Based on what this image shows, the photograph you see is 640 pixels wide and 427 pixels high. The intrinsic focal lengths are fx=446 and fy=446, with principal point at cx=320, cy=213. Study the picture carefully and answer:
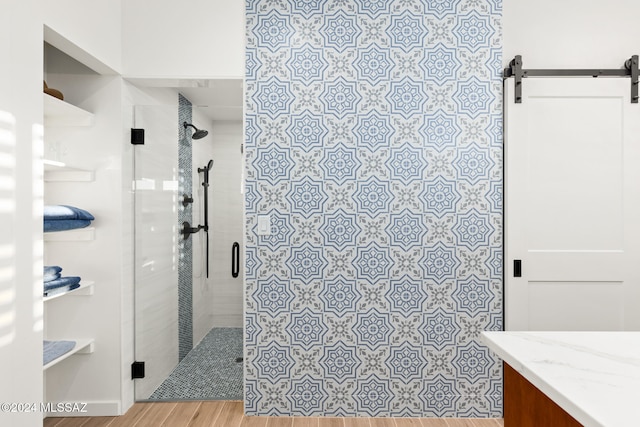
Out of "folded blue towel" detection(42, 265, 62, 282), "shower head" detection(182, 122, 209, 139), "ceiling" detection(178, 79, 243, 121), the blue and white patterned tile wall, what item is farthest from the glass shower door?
the blue and white patterned tile wall

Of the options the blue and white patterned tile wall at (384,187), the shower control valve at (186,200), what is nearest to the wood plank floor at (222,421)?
the blue and white patterned tile wall at (384,187)

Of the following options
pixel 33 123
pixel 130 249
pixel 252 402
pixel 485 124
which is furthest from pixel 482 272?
pixel 33 123

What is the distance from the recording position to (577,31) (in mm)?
2619

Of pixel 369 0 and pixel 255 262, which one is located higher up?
pixel 369 0

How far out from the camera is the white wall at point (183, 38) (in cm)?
258

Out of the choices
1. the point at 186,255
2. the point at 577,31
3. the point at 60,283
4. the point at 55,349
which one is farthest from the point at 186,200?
the point at 577,31

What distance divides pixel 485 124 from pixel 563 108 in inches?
18.0

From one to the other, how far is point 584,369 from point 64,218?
2311 mm

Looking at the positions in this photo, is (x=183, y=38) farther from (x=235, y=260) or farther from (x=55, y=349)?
(x=55, y=349)

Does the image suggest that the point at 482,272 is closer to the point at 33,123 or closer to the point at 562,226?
the point at 562,226

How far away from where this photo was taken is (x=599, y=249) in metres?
2.60

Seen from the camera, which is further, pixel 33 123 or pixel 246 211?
pixel 246 211

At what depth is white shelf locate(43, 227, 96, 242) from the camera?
8.32 feet

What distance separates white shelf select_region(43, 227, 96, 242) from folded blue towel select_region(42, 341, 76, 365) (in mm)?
574
